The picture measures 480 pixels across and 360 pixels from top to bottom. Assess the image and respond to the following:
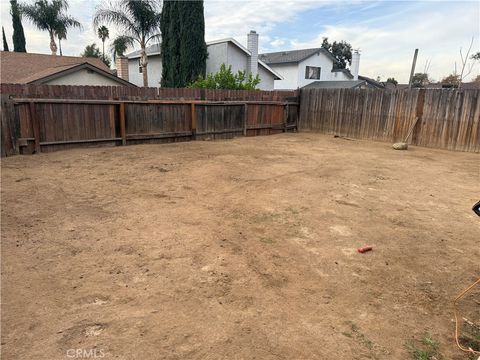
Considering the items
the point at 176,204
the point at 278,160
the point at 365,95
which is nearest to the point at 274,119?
the point at 365,95

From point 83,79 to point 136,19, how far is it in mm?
6148

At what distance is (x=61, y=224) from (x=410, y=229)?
412 cm

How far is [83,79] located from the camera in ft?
47.3

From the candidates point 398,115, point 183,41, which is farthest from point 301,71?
point 398,115

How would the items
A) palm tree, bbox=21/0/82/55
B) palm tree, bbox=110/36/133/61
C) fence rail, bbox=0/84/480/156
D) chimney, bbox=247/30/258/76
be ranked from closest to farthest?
fence rail, bbox=0/84/480/156
chimney, bbox=247/30/258/76
palm tree, bbox=110/36/133/61
palm tree, bbox=21/0/82/55

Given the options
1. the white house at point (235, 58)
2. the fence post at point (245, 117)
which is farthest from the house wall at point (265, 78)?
the fence post at point (245, 117)

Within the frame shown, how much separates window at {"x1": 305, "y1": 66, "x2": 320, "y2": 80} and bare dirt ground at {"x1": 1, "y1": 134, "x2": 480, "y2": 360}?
2433 cm

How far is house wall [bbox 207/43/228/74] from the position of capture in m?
18.5

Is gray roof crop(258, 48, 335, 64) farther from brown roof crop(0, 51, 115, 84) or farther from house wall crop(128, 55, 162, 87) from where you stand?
brown roof crop(0, 51, 115, 84)

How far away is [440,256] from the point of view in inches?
132

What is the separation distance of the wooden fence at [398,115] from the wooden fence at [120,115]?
7.54 feet

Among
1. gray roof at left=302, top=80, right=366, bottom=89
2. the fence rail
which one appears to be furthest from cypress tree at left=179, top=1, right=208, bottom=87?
gray roof at left=302, top=80, right=366, bottom=89

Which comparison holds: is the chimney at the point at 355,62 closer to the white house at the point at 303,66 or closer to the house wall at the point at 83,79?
the white house at the point at 303,66

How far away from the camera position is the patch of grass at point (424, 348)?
79.9 inches
